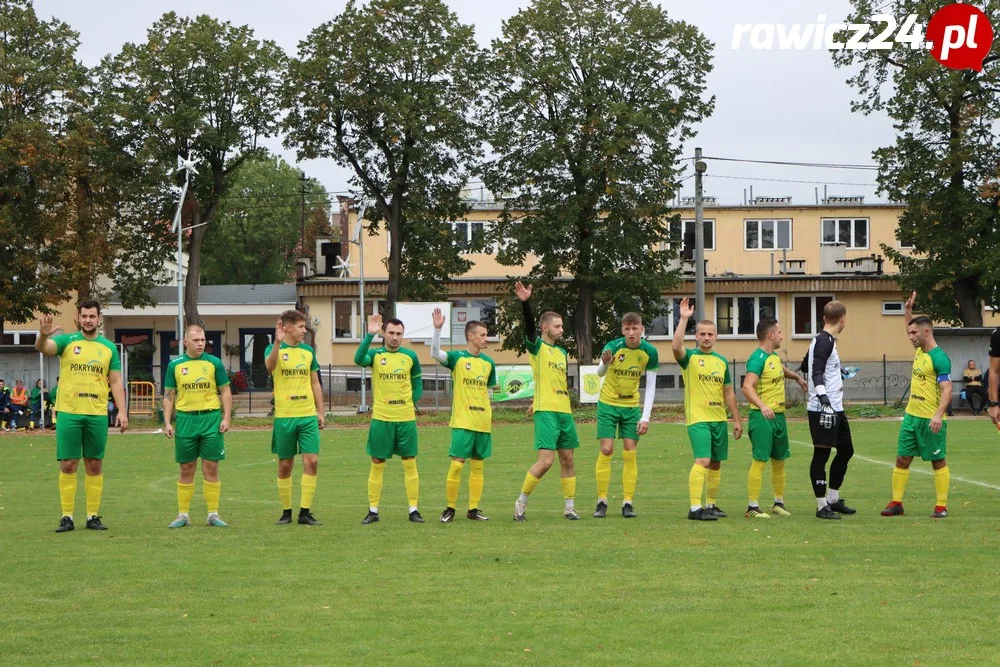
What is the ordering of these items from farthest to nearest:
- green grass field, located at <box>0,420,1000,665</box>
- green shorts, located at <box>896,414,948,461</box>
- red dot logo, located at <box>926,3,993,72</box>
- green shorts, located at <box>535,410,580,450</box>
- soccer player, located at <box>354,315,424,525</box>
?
red dot logo, located at <box>926,3,993,72</box>, green shorts, located at <box>896,414,948,461</box>, soccer player, located at <box>354,315,424,525</box>, green shorts, located at <box>535,410,580,450</box>, green grass field, located at <box>0,420,1000,665</box>

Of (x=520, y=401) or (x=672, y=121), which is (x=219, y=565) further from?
(x=672, y=121)

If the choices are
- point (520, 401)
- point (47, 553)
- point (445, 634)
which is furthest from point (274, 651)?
point (520, 401)

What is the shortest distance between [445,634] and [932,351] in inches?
325

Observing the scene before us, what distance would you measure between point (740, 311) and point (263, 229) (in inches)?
2082

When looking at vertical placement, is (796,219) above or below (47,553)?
above

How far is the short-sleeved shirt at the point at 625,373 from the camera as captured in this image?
13992 mm

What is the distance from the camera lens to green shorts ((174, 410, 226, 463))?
44.1ft

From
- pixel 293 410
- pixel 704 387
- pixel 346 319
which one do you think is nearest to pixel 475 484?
pixel 293 410

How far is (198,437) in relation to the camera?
13477 millimetres

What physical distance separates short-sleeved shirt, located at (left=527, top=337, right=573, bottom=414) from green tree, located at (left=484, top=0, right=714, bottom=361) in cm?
3325

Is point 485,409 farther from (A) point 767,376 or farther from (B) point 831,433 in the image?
(B) point 831,433

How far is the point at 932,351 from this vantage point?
14078 mm

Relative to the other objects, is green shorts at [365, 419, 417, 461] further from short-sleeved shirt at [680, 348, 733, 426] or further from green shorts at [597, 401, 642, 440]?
short-sleeved shirt at [680, 348, 733, 426]

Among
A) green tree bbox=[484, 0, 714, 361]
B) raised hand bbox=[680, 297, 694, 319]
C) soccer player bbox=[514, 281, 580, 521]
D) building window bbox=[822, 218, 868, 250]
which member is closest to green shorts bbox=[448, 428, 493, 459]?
soccer player bbox=[514, 281, 580, 521]
